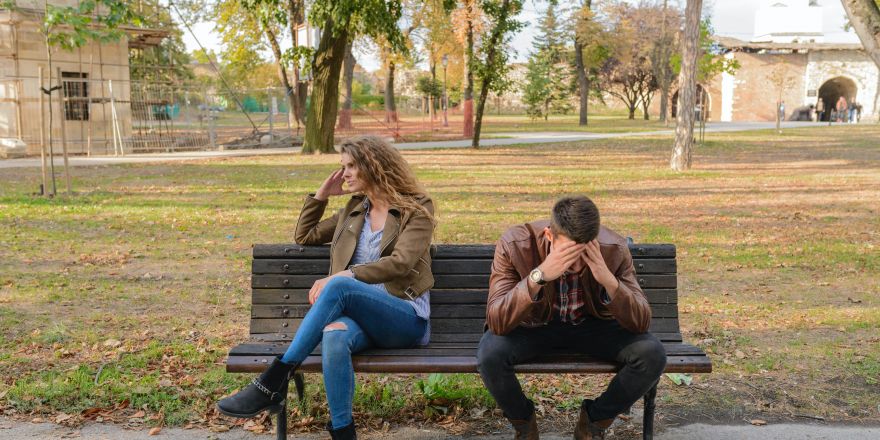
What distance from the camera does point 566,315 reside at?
388cm

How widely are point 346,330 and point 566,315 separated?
96 centimetres

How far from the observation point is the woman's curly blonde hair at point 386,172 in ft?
13.9

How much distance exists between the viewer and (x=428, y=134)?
32.9 m

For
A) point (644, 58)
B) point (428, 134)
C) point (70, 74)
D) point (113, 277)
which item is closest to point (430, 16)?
point (428, 134)

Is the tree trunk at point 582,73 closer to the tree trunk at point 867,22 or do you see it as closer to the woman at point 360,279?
the tree trunk at point 867,22

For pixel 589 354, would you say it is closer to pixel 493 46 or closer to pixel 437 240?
pixel 437 240

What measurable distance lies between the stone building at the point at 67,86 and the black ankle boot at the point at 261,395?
21179 millimetres

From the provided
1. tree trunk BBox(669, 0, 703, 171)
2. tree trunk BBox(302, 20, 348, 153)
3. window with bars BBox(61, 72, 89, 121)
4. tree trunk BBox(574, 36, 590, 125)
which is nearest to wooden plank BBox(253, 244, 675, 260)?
tree trunk BBox(669, 0, 703, 171)

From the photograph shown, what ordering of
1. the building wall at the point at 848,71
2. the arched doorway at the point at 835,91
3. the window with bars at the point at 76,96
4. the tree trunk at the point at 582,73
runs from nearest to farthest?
1. the window with bars at the point at 76,96
2. the tree trunk at the point at 582,73
3. the building wall at the point at 848,71
4. the arched doorway at the point at 835,91

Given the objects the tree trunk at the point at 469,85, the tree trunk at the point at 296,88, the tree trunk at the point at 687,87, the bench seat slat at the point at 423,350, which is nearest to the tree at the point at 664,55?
the tree trunk at the point at 469,85

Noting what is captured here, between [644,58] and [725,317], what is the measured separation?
5314 centimetres

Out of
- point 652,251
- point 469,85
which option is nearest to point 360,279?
point 652,251

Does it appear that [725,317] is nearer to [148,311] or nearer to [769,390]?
[769,390]

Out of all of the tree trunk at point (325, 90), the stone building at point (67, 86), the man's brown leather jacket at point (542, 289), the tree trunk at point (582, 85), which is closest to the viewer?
the man's brown leather jacket at point (542, 289)
